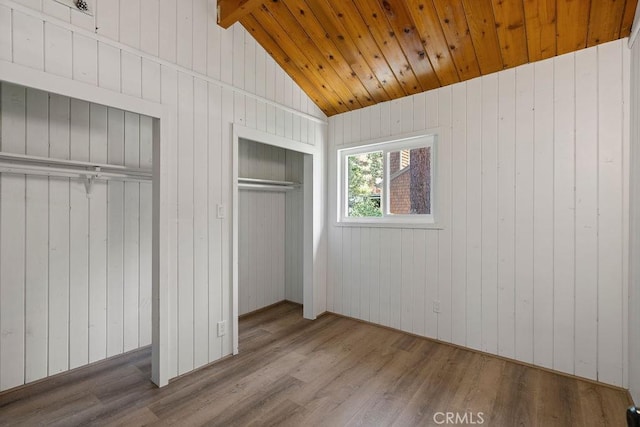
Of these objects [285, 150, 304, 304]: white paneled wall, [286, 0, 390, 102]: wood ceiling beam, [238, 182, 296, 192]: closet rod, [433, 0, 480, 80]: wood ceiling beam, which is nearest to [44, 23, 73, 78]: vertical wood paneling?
[286, 0, 390, 102]: wood ceiling beam

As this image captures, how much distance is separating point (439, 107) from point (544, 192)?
1.22m

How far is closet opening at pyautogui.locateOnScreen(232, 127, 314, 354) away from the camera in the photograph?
3.64 meters

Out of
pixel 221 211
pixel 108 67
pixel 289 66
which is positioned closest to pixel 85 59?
pixel 108 67

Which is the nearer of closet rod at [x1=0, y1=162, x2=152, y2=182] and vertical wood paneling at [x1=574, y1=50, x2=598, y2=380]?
closet rod at [x1=0, y1=162, x2=152, y2=182]

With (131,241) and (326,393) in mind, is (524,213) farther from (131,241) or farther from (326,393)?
(131,241)

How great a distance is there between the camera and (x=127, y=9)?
2.04 m

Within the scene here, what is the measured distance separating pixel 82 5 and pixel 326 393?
10.0 feet

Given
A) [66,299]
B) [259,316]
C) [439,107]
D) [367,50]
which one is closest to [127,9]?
[367,50]

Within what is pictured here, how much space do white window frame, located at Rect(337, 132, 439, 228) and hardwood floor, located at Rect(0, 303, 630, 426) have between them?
1272 mm

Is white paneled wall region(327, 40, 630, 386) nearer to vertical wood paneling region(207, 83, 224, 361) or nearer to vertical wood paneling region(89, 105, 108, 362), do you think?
vertical wood paneling region(207, 83, 224, 361)

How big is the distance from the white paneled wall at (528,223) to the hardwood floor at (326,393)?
32cm

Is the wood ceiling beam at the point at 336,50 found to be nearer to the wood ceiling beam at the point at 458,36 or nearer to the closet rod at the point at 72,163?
the wood ceiling beam at the point at 458,36


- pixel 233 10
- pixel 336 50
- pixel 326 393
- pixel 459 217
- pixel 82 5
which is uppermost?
pixel 233 10

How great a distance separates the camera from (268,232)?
13.5 feet
